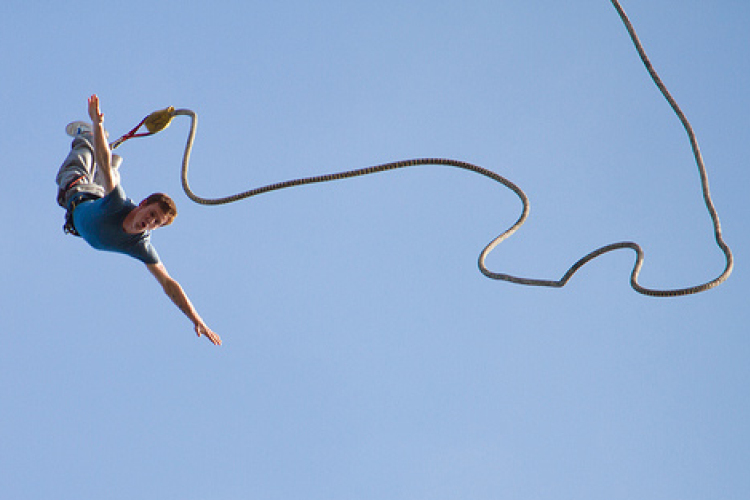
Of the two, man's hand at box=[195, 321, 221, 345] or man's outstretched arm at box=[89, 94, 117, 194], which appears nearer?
man's outstretched arm at box=[89, 94, 117, 194]

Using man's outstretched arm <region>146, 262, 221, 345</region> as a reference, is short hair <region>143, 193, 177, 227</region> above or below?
above

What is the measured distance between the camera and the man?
8383 millimetres

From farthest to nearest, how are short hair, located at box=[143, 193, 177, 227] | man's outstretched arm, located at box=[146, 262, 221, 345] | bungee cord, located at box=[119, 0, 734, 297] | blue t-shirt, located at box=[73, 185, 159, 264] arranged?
man's outstretched arm, located at box=[146, 262, 221, 345]
blue t-shirt, located at box=[73, 185, 159, 264]
short hair, located at box=[143, 193, 177, 227]
bungee cord, located at box=[119, 0, 734, 297]

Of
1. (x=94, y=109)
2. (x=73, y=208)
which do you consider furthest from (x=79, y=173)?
(x=94, y=109)

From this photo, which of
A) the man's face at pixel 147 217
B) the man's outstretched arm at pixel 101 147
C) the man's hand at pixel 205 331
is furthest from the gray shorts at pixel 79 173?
the man's hand at pixel 205 331

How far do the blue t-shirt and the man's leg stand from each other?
205mm

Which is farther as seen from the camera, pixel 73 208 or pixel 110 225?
pixel 73 208

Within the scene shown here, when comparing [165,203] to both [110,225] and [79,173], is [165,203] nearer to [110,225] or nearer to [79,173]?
[110,225]

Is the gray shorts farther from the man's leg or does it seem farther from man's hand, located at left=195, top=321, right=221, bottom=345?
man's hand, located at left=195, top=321, right=221, bottom=345

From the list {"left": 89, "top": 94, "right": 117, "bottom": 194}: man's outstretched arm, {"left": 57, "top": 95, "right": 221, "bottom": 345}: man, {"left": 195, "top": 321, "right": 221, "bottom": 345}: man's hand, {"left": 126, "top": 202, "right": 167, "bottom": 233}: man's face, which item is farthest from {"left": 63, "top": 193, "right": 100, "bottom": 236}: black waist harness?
{"left": 195, "top": 321, "right": 221, "bottom": 345}: man's hand

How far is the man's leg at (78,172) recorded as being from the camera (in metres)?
9.05

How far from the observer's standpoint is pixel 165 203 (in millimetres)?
8359

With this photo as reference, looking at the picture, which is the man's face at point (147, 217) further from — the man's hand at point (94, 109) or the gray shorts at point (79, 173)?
the man's hand at point (94, 109)

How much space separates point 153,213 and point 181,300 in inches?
56.9
